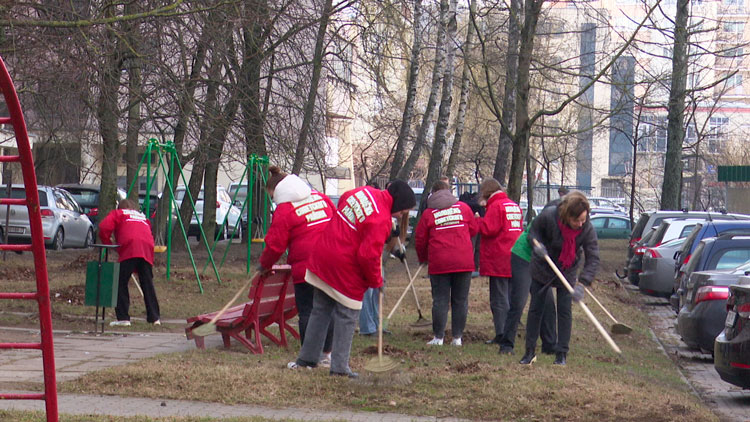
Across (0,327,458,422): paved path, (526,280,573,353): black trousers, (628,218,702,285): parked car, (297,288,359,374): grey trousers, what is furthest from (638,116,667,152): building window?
(297,288,359,374): grey trousers

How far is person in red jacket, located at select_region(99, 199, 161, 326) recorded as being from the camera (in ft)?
40.3

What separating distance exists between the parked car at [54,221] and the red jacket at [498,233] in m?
14.5

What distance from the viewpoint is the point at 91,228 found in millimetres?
26031

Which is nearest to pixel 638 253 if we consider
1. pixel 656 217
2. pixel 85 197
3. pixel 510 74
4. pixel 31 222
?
pixel 656 217

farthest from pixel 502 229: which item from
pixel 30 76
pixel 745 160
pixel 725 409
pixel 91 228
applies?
pixel 745 160

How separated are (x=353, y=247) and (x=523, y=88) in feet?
38.1

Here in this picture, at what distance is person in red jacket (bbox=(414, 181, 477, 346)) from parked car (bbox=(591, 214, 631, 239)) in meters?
33.6

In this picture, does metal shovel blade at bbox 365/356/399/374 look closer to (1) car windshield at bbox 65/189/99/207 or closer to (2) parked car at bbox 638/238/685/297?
(2) parked car at bbox 638/238/685/297

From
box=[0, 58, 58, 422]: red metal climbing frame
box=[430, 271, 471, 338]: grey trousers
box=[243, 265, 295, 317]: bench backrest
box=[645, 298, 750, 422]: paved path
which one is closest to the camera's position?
box=[0, 58, 58, 422]: red metal climbing frame

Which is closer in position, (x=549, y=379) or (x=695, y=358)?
(x=549, y=379)

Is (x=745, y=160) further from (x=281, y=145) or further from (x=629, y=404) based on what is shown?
(x=629, y=404)

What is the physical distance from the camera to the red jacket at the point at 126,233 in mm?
12250

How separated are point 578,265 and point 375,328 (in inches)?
119

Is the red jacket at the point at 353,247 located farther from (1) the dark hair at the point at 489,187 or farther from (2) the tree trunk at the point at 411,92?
(2) the tree trunk at the point at 411,92
